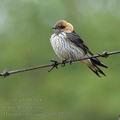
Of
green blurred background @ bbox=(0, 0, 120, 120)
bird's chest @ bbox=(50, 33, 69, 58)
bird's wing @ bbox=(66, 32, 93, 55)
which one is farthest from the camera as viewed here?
green blurred background @ bbox=(0, 0, 120, 120)

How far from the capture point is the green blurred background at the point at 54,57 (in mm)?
19812

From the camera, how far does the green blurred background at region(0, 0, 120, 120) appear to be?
65.0ft

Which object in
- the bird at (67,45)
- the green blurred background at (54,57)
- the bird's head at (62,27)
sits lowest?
the green blurred background at (54,57)

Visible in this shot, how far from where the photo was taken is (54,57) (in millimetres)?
20594

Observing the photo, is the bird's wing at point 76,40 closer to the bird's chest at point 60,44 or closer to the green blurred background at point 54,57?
the bird's chest at point 60,44

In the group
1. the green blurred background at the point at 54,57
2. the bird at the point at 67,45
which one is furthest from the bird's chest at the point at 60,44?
the green blurred background at the point at 54,57

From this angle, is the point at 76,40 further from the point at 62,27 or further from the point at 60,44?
the point at 60,44

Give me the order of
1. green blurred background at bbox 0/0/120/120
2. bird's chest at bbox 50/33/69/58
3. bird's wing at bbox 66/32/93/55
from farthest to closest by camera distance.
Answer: green blurred background at bbox 0/0/120/120 → bird's wing at bbox 66/32/93/55 → bird's chest at bbox 50/33/69/58

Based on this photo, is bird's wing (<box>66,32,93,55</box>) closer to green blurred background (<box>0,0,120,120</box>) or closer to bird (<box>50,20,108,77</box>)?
bird (<box>50,20,108,77</box>)

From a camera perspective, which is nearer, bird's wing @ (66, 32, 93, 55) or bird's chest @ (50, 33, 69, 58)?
bird's chest @ (50, 33, 69, 58)

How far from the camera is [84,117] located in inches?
774

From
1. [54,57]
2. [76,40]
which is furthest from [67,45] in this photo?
[54,57]

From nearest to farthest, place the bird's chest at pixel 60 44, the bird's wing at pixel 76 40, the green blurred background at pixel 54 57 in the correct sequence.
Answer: the bird's chest at pixel 60 44, the bird's wing at pixel 76 40, the green blurred background at pixel 54 57

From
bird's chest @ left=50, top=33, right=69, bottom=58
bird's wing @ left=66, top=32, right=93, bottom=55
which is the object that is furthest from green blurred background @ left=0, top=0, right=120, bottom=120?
bird's chest @ left=50, top=33, right=69, bottom=58
